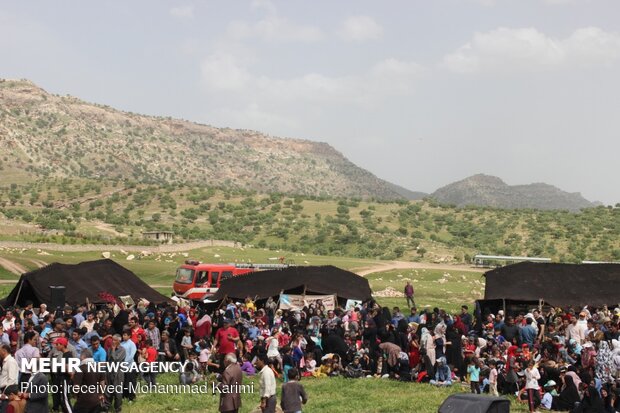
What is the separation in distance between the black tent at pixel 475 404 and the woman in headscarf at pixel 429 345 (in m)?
7.49

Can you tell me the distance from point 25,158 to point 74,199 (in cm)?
5149

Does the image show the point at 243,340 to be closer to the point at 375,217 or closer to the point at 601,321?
the point at 601,321

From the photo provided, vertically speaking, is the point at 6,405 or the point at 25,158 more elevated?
the point at 25,158

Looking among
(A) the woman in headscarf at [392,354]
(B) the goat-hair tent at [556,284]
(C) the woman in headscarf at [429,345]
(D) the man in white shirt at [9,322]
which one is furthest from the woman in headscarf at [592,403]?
(B) the goat-hair tent at [556,284]

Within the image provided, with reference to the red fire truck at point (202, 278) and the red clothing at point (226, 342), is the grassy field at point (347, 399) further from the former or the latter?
the red fire truck at point (202, 278)

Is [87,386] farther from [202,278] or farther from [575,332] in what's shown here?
[202,278]

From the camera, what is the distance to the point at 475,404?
473 inches

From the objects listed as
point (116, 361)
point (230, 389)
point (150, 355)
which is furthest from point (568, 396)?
point (116, 361)

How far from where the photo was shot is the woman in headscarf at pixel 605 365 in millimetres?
16438

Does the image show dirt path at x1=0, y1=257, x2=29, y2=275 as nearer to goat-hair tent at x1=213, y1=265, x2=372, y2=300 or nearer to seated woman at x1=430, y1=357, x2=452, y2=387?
goat-hair tent at x1=213, y1=265, x2=372, y2=300

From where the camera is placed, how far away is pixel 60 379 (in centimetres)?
1488

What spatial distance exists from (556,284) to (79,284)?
17.5 meters

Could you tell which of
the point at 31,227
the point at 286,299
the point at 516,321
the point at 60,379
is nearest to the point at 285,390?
the point at 60,379

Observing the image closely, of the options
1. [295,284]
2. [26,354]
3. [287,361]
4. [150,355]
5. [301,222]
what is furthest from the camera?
[301,222]
